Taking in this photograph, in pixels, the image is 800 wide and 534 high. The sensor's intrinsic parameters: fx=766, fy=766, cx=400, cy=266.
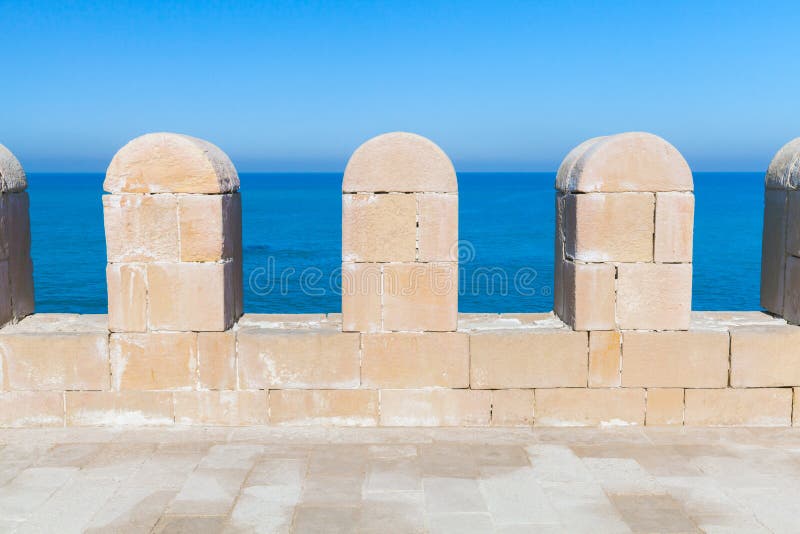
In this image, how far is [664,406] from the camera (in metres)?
6.18

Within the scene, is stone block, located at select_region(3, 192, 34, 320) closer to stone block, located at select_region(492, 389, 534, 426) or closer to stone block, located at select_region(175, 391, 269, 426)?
stone block, located at select_region(175, 391, 269, 426)

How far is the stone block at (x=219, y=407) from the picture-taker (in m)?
6.14

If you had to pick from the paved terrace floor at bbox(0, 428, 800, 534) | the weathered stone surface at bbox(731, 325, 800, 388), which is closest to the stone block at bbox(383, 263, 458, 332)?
the paved terrace floor at bbox(0, 428, 800, 534)

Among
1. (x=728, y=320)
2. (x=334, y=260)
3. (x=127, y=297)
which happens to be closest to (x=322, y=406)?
(x=127, y=297)

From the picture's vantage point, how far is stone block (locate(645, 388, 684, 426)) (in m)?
6.17

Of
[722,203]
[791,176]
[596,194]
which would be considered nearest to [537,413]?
[596,194]

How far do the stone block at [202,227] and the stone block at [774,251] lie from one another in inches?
182

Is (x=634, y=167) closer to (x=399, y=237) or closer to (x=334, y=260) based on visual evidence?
(x=399, y=237)

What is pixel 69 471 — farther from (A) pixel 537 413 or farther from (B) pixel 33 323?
(A) pixel 537 413

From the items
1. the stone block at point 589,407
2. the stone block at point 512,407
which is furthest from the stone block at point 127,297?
the stone block at point 589,407

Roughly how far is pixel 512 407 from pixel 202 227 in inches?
112

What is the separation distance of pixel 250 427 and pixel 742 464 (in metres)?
3.67

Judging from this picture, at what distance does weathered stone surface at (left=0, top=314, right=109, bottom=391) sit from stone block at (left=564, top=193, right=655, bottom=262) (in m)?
3.87

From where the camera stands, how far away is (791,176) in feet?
20.3
